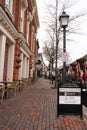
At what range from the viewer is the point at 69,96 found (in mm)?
7535

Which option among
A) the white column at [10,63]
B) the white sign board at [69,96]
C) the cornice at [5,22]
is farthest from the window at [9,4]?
the white sign board at [69,96]

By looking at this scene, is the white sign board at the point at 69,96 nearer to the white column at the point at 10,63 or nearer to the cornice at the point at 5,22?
the cornice at the point at 5,22

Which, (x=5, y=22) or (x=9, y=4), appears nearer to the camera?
(x=5, y=22)

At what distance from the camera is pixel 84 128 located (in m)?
6.18

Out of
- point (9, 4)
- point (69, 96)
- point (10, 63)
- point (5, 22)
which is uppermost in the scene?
point (9, 4)

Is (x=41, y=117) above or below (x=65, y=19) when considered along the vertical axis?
below

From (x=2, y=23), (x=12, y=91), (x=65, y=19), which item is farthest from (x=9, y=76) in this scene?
(x=65, y=19)

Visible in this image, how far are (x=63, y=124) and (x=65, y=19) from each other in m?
4.74

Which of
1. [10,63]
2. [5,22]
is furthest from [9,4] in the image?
[10,63]

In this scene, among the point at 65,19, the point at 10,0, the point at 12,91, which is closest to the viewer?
the point at 65,19

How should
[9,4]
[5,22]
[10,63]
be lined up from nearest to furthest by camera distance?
[5,22]
[9,4]
[10,63]

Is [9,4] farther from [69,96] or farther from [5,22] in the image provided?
[69,96]

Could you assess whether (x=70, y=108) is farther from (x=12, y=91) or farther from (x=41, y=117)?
(x=12, y=91)

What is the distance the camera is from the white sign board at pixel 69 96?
7.52m
